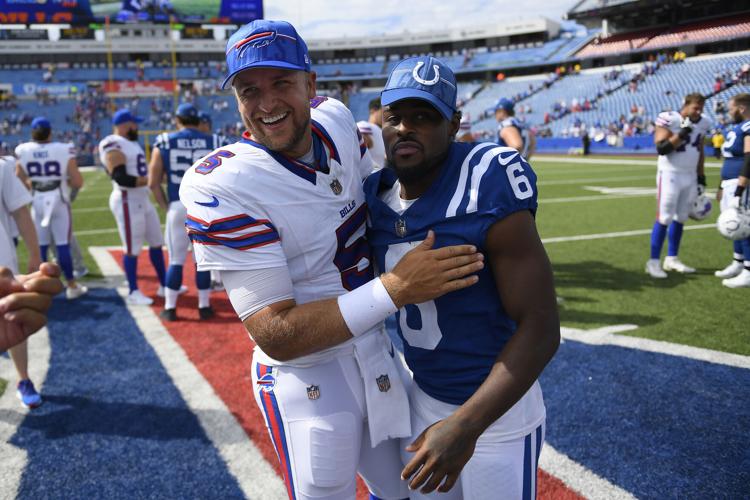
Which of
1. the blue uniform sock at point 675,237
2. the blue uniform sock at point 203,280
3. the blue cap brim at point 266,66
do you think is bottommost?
the blue uniform sock at point 203,280

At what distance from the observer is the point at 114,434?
329 centimetres

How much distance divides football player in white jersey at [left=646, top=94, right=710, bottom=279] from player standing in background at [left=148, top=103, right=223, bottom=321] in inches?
195

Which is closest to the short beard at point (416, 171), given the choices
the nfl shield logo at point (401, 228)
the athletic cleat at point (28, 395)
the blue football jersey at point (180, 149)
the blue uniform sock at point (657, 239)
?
the nfl shield logo at point (401, 228)

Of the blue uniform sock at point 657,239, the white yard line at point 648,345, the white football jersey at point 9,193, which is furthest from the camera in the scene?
the blue uniform sock at point 657,239

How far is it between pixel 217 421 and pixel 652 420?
259 cm

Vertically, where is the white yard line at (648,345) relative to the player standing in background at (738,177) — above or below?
below

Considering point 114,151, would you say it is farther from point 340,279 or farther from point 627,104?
point 627,104

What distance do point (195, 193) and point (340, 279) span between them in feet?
1.71

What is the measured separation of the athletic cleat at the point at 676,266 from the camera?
6.48 m

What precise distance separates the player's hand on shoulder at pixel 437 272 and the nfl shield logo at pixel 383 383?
1.31 ft

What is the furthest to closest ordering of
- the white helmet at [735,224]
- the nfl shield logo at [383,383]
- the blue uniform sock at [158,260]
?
the blue uniform sock at [158,260] < the white helmet at [735,224] < the nfl shield logo at [383,383]

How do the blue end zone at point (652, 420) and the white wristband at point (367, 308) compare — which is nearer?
the white wristband at point (367, 308)

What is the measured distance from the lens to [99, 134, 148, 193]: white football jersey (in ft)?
19.1

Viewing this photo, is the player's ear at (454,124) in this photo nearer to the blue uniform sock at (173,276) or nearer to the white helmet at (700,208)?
the blue uniform sock at (173,276)
